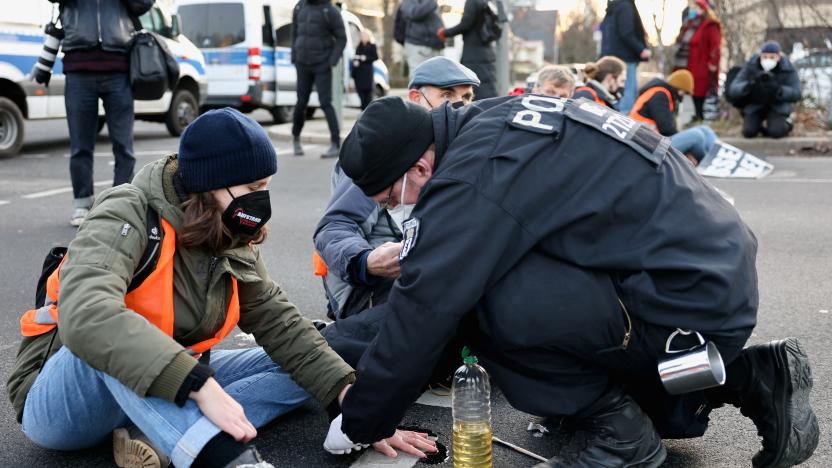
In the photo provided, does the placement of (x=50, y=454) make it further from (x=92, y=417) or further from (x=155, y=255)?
(x=155, y=255)

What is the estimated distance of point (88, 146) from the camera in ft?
20.1

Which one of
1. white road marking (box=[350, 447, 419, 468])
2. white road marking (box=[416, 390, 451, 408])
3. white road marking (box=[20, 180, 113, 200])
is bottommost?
white road marking (box=[20, 180, 113, 200])

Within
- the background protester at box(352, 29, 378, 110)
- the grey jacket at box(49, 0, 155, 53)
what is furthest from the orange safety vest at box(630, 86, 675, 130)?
the background protester at box(352, 29, 378, 110)

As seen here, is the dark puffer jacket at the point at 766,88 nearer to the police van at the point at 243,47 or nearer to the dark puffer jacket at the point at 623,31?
the dark puffer jacket at the point at 623,31

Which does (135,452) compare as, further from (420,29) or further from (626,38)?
(626,38)

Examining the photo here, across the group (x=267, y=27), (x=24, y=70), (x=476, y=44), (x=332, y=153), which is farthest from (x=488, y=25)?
(x=267, y=27)

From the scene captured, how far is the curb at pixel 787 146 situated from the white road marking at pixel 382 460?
30.2ft

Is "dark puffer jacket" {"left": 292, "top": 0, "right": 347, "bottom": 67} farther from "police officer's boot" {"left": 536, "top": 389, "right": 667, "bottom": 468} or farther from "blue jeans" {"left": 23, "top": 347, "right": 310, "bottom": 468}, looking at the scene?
"police officer's boot" {"left": 536, "top": 389, "right": 667, "bottom": 468}

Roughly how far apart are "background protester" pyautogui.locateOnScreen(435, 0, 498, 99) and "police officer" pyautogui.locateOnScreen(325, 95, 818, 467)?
700 centimetres

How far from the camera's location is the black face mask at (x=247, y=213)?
8.65ft

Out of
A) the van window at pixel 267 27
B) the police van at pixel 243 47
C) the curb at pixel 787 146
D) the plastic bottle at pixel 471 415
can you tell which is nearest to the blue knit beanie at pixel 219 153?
the plastic bottle at pixel 471 415

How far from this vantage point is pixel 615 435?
2.44 meters

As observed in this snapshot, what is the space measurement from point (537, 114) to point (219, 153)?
878 millimetres

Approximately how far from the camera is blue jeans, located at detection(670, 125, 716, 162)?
9.04m
